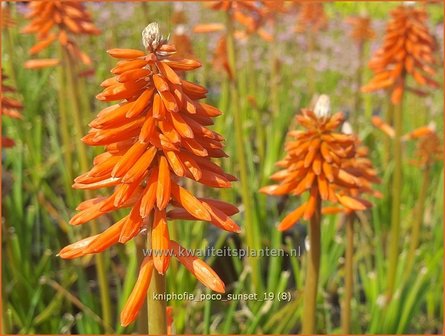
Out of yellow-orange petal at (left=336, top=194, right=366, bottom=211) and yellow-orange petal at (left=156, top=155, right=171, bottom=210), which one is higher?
yellow-orange petal at (left=156, top=155, right=171, bottom=210)

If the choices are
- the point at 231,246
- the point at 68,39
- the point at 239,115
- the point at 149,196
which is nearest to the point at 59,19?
the point at 68,39

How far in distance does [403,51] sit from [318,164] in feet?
3.77

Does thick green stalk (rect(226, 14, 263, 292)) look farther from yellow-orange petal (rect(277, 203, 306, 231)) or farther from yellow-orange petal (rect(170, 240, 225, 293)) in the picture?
yellow-orange petal (rect(170, 240, 225, 293))

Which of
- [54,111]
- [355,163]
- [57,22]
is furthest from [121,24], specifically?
[355,163]

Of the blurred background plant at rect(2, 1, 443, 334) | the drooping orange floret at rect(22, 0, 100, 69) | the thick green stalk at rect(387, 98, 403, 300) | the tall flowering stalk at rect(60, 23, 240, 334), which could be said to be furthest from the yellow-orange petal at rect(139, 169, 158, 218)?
the thick green stalk at rect(387, 98, 403, 300)

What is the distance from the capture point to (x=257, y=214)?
2.85m

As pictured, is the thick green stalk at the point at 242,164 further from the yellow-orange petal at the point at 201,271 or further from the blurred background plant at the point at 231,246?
the yellow-orange petal at the point at 201,271

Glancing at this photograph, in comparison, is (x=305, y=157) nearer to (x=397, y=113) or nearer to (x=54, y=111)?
(x=397, y=113)

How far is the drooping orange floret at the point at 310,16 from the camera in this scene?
463 centimetres

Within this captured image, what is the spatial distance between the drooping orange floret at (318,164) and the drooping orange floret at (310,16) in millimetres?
2877

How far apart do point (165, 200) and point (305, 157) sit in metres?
0.60

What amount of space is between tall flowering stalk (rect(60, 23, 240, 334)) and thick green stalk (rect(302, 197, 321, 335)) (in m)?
0.47

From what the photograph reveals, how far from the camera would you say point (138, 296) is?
4.60ft

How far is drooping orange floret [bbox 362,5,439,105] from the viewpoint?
2709 millimetres
